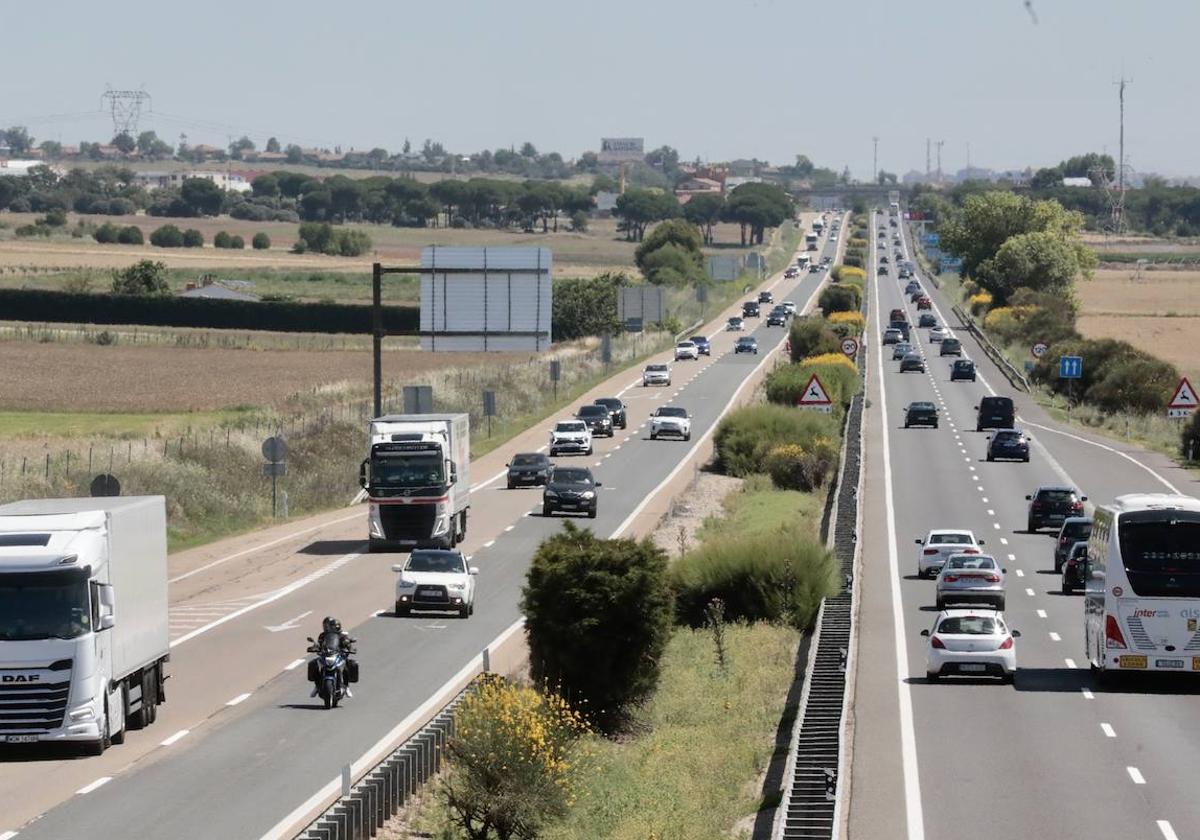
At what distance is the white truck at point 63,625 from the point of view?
22906mm

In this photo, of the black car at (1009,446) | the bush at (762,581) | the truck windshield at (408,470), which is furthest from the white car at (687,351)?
the bush at (762,581)

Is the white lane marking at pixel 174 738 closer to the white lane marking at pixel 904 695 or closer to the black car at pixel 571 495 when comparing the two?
the white lane marking at pixel 904 695

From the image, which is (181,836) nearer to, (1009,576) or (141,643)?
(141,643)

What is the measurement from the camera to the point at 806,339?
9850cm

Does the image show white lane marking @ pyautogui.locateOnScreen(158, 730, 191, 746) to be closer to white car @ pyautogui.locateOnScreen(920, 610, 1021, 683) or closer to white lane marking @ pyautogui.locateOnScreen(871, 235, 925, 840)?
white lane marking @ pyautogui.locateOnScreen(871, 235, 925, 840)

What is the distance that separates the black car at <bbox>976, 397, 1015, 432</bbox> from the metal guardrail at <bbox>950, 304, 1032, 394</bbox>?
64.2ft

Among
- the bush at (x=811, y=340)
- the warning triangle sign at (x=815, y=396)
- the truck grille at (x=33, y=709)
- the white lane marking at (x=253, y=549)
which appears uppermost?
the warning triangle sign at (x=815, y=396)

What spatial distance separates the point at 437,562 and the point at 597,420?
4020cm

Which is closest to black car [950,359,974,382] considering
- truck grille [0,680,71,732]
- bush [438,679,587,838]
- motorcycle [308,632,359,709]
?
motorcycle [308,632,359,709]

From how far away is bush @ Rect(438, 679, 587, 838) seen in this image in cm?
2067

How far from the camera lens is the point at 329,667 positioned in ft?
90.7

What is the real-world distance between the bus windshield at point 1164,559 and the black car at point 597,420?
4929cm

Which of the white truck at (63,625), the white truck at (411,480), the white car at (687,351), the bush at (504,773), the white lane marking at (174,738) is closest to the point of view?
the bush at (504,773)

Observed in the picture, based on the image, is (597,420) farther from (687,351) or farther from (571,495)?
(687,351)
